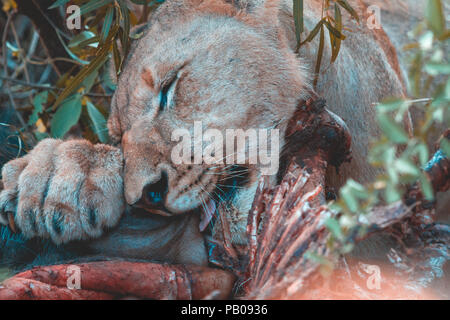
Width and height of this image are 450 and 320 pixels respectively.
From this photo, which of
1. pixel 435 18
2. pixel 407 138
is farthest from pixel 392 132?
pixel 435 18

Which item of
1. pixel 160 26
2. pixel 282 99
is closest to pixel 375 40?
pixel 282 99

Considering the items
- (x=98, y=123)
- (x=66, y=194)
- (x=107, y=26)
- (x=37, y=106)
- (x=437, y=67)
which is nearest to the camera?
(x=437, y=67)

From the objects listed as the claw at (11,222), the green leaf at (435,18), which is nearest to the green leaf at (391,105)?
the green leaf at (435,18)

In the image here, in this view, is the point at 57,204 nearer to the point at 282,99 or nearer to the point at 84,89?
the point at 282,99

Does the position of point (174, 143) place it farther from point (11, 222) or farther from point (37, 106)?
point (37, 106)

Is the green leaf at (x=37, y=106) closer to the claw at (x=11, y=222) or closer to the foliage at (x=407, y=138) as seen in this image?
the claw at (x=11, y=222)

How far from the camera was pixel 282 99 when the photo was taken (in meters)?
1.48

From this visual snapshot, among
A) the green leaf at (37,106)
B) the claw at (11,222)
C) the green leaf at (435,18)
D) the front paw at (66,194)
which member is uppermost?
the green leaf at (435,18)

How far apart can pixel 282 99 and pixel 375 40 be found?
2.14 feet

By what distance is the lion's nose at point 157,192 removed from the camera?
4.58ft

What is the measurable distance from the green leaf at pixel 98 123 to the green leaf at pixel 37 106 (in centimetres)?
25

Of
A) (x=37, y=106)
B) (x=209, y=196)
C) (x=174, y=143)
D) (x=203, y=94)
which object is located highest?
(x=203, y=94)

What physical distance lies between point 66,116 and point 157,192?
3.16 ft

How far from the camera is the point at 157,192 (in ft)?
4.62
